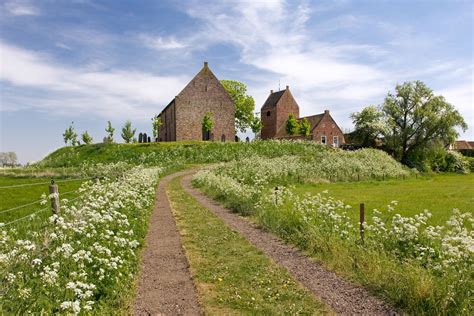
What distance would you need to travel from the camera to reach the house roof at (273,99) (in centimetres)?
6964

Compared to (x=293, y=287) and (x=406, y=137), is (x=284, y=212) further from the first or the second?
(x=406, y=137)

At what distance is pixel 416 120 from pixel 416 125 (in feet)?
2.17

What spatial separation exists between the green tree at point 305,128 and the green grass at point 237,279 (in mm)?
54232

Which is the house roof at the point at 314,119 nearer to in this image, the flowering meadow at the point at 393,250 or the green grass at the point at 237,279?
the flowering meadow at the point at 393,250

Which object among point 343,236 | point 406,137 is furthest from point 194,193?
point 406,137

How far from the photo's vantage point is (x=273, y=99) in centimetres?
7106

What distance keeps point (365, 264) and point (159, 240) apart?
5.47 meters

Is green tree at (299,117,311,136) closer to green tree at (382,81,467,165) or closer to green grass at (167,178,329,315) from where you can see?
green tree at (382,81,467,165)

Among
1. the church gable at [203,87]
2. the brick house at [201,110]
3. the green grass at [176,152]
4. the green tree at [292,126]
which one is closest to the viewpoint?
the green grass at [176,152]

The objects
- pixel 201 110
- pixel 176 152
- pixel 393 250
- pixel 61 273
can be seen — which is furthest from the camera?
pixel 201 110

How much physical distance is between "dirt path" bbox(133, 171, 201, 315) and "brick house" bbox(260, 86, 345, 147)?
53.2m

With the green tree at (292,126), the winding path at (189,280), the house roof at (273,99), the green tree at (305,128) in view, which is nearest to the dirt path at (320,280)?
the winding path at (189,280)

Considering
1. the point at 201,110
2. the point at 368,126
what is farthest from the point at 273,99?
the point at 368,126

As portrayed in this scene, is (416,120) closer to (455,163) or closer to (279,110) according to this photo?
(455,163)
